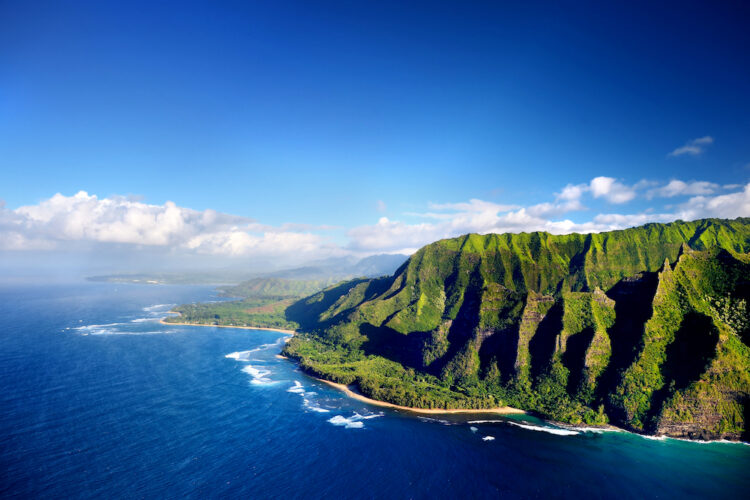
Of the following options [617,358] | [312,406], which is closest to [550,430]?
[617,358]

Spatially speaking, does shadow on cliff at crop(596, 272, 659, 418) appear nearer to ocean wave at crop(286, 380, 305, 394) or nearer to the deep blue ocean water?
the deep blue ocean water

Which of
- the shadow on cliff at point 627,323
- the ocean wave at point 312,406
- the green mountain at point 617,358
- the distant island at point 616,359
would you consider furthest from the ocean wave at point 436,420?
the shadow on cliff at point 627,323

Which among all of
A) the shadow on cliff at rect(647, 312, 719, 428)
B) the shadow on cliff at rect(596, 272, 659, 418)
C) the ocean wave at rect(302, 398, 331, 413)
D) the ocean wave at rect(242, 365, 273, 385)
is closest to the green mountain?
the shadow on cliff at rect(647, 312, 719, 428)

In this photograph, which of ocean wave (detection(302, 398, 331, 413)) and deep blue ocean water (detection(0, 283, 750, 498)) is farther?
ocean wave (detection(302, 398, 331, 413))

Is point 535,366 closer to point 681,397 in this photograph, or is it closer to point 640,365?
point 640,365

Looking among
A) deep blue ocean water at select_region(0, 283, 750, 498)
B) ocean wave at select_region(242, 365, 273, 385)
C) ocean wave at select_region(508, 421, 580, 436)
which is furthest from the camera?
ocean wave at select_region(242, 365, 273, 385)

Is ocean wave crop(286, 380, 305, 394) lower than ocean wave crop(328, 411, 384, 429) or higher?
higher

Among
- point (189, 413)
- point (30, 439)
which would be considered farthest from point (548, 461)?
point (30, 439)

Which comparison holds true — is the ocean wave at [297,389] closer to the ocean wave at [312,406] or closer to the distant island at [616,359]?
the ocean wave at [312,406]
